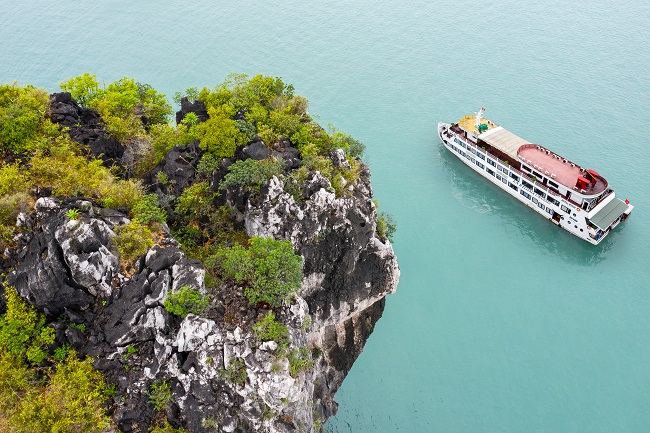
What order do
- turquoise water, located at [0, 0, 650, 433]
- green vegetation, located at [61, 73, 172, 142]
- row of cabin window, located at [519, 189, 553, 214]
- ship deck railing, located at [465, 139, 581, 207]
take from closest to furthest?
1. green vegetation, located at [61, 73, 172, 142]
2. turquoise water, located at [0, 0, 650, 433]
3. ship deck railing, located at [465, 139, 581, 207]
4. row of cabin window, located at [519, 189, 553, 214]

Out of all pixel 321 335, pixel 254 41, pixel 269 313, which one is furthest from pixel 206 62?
pixel 269 313

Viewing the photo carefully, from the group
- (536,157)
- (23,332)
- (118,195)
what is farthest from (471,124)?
(23,332)

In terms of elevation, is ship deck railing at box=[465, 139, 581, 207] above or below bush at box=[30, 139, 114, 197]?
below

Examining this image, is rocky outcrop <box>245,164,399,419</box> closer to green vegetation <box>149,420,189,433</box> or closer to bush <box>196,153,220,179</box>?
bush <box>196,153,220,179</box>

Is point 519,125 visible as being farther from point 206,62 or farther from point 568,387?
point 206,62

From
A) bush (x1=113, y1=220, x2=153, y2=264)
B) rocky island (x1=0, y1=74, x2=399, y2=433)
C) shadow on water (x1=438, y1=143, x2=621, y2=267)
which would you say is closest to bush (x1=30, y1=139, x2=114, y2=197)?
rocky island (x1=0, y1=74, x2=399, y2=433)

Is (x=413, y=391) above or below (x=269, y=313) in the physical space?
below

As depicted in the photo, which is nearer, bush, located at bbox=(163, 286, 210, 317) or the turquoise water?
bush, located at bbox=(163, 286, 210, 317)

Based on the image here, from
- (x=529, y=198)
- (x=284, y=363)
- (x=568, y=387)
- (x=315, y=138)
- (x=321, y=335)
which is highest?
(x=315, y=138)
